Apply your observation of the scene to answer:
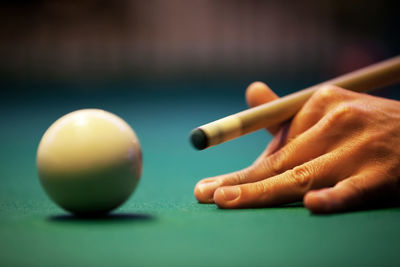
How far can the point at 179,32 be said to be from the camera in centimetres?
1458

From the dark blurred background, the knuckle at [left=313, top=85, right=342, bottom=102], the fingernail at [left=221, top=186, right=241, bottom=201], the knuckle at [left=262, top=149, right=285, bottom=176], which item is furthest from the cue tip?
the dark blurred background

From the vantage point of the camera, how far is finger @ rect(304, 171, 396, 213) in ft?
8.01

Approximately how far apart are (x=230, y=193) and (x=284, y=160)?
1.32 ft

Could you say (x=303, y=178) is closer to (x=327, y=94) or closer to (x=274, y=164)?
(x=274, y=164)

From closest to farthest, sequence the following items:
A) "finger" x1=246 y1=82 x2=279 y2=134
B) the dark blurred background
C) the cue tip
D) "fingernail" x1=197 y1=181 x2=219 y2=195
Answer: the cue tip < "fingernail" x1=197 y1=181 x2=219 y2=195 < "finger" x1=246 y1=82 x2=279 y2=134 < the dark blurred background

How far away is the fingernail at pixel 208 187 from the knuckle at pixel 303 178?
1.41ft

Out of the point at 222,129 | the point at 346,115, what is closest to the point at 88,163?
the point at 222,129

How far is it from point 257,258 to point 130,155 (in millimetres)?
862

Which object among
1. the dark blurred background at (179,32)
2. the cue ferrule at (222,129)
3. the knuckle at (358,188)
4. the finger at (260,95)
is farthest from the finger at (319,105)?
the dark blurred background at (179,32)

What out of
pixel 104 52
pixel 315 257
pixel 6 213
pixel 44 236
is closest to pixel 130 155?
pixel 44 236

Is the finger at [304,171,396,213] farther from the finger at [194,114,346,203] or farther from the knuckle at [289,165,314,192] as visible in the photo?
the finger at [194,114,346,203]

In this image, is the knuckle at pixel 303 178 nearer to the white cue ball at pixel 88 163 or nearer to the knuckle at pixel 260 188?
the knuckle at pixel 260 188

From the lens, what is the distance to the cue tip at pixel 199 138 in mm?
2602

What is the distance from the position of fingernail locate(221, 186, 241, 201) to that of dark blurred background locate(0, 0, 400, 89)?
1052 centimetres
